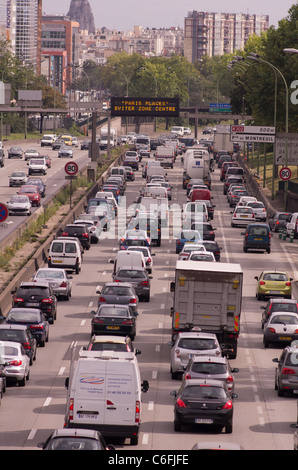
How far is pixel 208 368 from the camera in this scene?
88.0ft

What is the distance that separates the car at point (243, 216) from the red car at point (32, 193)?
45.0 feet

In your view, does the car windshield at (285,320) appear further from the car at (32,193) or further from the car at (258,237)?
the car at (32,193)

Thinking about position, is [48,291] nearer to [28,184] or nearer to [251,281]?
[251,281]

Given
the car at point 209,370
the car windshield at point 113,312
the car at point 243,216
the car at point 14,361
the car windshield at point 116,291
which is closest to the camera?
the car at point 209,370

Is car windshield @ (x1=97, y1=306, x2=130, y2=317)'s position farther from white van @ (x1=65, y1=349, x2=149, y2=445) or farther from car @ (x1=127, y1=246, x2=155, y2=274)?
car @ (x1=127, y1=246, x2=155, y2=274)

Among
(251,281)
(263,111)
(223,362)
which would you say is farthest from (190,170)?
(223,362)

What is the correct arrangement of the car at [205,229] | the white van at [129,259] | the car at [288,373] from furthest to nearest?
the car at [205,229], the white van at [129,259], the car at [288,373]

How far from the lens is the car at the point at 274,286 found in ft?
145

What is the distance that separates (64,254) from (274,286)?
390 inches

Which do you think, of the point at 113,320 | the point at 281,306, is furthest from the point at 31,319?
the point at 281,306

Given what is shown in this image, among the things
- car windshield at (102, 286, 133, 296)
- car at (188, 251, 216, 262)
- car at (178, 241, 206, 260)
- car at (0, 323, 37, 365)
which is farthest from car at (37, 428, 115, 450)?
car at (178, 241, 206, 260)

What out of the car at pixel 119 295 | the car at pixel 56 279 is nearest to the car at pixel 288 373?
the car at pixel 119 295

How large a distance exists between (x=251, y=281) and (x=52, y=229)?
15669 millimetres

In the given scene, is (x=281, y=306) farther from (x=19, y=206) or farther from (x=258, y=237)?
(x=19, y=206)
